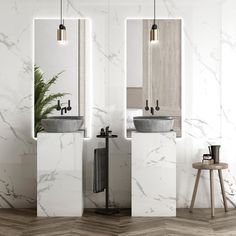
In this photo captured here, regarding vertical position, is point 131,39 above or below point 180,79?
above

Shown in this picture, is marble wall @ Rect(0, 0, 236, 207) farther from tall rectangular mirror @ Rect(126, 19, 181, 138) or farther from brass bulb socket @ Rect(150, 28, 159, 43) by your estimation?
brass bulb socket @ Rect(150, 28, 159, 43)

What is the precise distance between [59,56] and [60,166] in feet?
4.01

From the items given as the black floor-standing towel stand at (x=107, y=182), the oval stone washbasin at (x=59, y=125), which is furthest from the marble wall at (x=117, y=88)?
the oval stone washbasin at (x=59, y=125)

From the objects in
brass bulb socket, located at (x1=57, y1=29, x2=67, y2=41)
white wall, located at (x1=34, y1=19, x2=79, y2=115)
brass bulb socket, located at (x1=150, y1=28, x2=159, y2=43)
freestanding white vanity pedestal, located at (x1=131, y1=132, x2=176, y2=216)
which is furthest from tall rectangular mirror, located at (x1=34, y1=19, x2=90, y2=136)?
freestanding white vanity pedestal, located at (x1=131, y1=132, x2=176, y2=216)

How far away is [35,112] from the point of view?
5.94 meters

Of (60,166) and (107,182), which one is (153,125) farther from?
(60,166)

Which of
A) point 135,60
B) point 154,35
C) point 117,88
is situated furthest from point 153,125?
point 154,35

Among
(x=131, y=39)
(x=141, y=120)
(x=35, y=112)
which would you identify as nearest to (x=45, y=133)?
(x=35, y=112)

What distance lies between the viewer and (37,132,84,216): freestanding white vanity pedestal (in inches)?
216

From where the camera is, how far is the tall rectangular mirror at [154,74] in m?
5.91

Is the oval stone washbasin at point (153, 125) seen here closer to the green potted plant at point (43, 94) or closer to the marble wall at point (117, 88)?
the marble wall at point (117, 88)

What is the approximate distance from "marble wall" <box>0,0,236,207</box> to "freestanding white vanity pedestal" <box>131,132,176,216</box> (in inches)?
17.4

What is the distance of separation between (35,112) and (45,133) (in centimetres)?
52

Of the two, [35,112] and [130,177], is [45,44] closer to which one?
[35,112]
